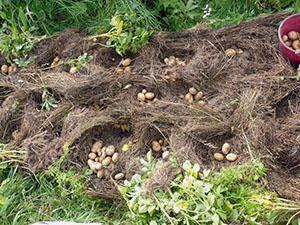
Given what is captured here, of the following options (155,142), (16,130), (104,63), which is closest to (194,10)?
(104,63)

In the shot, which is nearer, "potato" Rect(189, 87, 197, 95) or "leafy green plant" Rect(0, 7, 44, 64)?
"potato" Rect(189, 87, 197, 95)

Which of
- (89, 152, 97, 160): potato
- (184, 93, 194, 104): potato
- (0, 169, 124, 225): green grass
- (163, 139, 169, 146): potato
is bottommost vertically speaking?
(0, 169, 124, 225): green grass

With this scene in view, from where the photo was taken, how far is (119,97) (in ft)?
10.5

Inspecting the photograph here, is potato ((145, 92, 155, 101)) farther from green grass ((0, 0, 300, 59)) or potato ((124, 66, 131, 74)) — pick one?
green grass ((0, 0, 300, 59))

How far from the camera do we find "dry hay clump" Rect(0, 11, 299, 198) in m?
2.89

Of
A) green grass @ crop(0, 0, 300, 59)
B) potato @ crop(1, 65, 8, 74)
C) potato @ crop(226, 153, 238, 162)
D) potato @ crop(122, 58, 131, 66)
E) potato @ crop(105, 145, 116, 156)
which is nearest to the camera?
potato @ crop(226, 153, 238, 162)

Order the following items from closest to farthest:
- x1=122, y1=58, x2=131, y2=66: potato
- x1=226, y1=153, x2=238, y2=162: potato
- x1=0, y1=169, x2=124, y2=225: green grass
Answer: x1=226, y1=153, x2=238, y2=162: potato < x1=0, y1=169, x2=124, y2=225: green grass < x1=122, y1=58, x2=131, y2=66: potato

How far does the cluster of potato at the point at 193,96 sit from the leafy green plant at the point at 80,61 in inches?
27.8

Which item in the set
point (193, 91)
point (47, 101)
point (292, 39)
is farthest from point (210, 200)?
point (47, 101)

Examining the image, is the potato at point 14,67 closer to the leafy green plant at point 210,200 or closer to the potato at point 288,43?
the leafy green plant at point 210,200

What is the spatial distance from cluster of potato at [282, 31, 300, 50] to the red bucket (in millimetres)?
25

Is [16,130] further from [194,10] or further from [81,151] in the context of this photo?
[194,10]

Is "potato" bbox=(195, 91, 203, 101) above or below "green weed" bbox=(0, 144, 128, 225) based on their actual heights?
above

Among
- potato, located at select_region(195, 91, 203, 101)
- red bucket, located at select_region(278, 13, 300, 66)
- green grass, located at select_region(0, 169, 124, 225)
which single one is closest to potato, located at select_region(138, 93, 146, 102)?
potato, located at select_region(195, 91, 203, 101)
